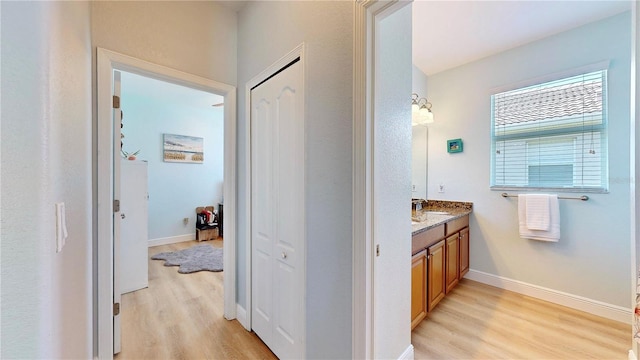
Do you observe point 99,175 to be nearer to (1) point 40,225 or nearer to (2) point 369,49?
(1) point 40,225

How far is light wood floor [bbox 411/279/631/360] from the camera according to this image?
1791 mm

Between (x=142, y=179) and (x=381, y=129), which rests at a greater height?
(x=381, y=129)

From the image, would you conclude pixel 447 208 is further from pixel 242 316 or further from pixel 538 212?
pixel 242 316

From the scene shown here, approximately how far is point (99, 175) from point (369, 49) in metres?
1.79

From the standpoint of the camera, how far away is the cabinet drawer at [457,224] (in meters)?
2.46

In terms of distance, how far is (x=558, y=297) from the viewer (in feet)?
8.07

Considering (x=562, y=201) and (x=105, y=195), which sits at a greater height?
(x=105, y=195)

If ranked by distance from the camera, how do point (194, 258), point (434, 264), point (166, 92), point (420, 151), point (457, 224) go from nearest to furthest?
point (434, 264), point (457, 224), point (420, 151), point (194, 258), point (166, 92)

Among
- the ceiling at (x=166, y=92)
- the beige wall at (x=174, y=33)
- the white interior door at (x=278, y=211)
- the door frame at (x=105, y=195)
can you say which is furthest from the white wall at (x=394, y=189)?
the ceiling at (x=166, y=92)

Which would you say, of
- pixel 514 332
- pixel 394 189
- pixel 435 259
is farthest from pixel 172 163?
pixel 514 332

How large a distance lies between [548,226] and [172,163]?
224 inches

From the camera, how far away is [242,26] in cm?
215

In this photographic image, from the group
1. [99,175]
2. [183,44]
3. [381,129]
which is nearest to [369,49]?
[381,129]

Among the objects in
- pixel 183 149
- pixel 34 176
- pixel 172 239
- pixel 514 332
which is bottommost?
pixel 514 332
